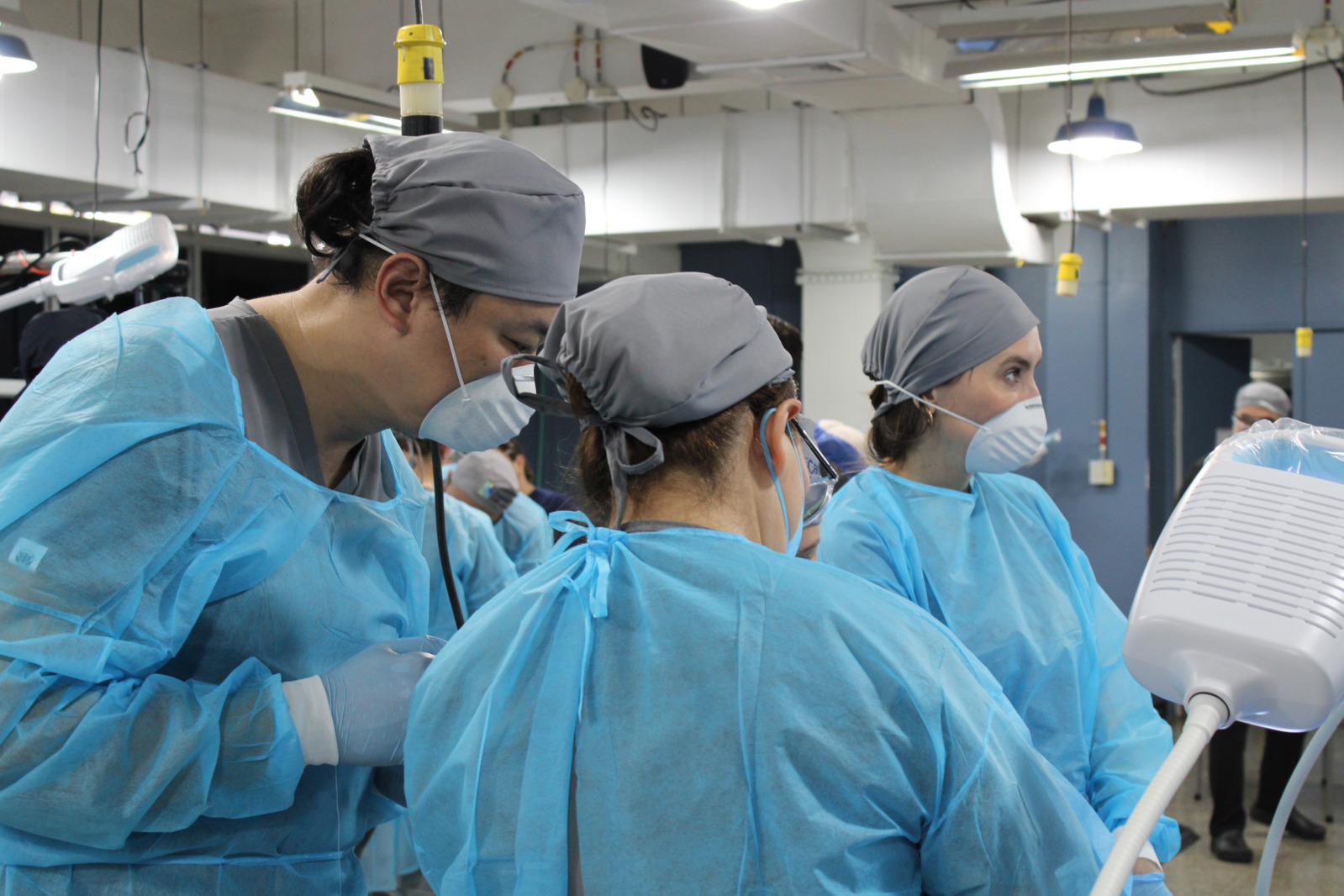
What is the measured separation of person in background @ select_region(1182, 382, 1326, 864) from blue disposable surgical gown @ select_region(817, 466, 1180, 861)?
2628 millimetres

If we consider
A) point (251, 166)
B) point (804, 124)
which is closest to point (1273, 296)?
point (804, 124)

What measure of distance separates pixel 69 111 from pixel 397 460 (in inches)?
159

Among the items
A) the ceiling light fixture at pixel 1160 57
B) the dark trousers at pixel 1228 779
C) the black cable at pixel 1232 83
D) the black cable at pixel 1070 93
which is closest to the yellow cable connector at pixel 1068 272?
the black cable at pixel 1070 93

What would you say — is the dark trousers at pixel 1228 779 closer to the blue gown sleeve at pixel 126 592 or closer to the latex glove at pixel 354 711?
the latex glove at pixel 354 711

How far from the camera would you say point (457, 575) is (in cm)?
307

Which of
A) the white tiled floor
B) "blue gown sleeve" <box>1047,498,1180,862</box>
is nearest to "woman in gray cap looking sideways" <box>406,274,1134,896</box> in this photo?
"blue gown sleeve" <box>1047,498,1180,862</box>

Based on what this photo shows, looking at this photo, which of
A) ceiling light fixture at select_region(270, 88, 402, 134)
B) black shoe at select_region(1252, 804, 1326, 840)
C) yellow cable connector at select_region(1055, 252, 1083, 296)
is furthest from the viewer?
black shoe at select_region(1252, 804, 1326, 840)

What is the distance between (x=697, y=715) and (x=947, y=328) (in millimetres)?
1130

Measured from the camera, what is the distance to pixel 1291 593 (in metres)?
0.69

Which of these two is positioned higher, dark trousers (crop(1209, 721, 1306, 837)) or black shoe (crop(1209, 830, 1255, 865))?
dark trousers (crop(1209, 721, 1306, 837))

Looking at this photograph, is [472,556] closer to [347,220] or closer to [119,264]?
[119,264]

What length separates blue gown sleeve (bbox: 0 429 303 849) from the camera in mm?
964

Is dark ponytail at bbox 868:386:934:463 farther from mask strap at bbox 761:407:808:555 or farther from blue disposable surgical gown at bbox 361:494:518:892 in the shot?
blue disposable surgical gown at bbox 361:494:518:892

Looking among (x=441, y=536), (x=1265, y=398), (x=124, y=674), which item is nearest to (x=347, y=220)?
(x=441, y=536)
